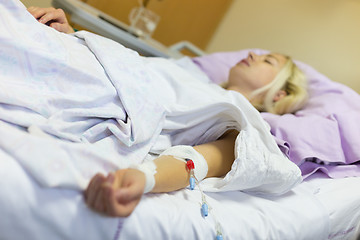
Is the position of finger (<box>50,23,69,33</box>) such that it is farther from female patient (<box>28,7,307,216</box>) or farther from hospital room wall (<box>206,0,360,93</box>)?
hospital room wall (<box>206,0,360,93</box>)

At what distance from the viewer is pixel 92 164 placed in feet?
1.85

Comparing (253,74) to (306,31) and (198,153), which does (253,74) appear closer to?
(198,153)

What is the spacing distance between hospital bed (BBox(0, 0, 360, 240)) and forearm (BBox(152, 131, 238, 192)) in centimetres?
3

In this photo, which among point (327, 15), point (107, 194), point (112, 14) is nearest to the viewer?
point (107, 194)

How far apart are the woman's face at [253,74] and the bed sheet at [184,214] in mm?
526

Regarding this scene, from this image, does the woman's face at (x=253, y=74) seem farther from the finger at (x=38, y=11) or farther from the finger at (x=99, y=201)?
the finger at (x=99, y=201)

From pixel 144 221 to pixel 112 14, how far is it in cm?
226

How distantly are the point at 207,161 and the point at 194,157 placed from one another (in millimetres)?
64

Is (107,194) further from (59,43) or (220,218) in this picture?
(59,43)

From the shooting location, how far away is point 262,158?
842mm

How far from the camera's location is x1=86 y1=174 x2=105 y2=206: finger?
0.53 meters

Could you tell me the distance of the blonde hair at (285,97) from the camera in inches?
59.4

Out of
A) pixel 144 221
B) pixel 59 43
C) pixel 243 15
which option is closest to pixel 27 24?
pixel 59 43

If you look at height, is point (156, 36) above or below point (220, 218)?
below
